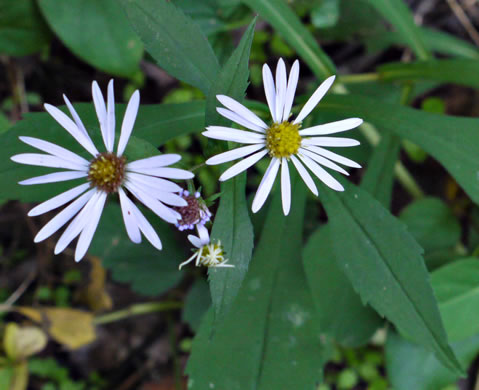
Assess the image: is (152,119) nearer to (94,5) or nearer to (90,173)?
(90,173)

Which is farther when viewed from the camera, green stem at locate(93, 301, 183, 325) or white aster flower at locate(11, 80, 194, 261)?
green stem at locate(93, 301, 183, 325)

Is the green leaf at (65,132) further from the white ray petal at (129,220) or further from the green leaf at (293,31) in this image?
the green leaf at (293,31)

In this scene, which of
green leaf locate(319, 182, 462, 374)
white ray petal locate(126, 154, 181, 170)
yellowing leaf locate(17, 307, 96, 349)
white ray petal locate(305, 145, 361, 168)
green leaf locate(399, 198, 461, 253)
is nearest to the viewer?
white ray petal locate(126, 154, 181, 170)

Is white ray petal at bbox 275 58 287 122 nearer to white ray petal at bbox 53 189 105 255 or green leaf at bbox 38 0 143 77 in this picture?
white ray petal at bbox 53 189 105 255

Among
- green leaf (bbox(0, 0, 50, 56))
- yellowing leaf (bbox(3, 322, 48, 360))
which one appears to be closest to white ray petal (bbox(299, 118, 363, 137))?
green leaf (bbox(0, 0, 50, 56))

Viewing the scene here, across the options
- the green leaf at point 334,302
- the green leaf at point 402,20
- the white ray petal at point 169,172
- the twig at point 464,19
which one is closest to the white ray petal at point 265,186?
the white ray petal at point 169,172
